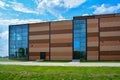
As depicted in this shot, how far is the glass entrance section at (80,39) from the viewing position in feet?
177

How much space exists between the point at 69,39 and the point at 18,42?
1436 cm

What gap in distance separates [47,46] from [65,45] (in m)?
4.75

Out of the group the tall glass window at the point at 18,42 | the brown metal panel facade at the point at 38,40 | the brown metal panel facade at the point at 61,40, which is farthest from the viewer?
the tall glass window at the point at 18,42

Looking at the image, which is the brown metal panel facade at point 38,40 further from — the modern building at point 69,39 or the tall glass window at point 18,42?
the tall glass window at point 18,42

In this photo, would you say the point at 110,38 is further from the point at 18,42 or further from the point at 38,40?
the point at 18,42

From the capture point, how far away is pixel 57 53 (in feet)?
184

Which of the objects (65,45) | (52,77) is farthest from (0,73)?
(65,45)

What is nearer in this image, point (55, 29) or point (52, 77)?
point (52, 77)

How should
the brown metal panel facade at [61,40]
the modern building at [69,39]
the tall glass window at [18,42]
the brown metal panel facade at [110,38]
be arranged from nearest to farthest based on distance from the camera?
the brown metal panel facade at [110,38]
the modern building at [69,39]
the brown metal panel facade at [61,40]
the tall glass window at [18,42]

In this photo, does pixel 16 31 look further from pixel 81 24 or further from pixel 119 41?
pixel 119 41

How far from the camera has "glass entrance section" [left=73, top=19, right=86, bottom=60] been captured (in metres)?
54.1

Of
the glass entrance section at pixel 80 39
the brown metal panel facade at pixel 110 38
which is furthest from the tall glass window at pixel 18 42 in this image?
the brown metal panel facade at pixel 110 38

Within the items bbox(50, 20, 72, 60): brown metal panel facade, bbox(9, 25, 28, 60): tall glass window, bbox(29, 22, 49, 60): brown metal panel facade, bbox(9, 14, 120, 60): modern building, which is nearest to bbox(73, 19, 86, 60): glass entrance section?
bbox(9, 14, 120, 60): modern building

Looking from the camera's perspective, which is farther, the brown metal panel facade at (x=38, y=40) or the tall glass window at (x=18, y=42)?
the tall glass window at (x=18, y=42)
